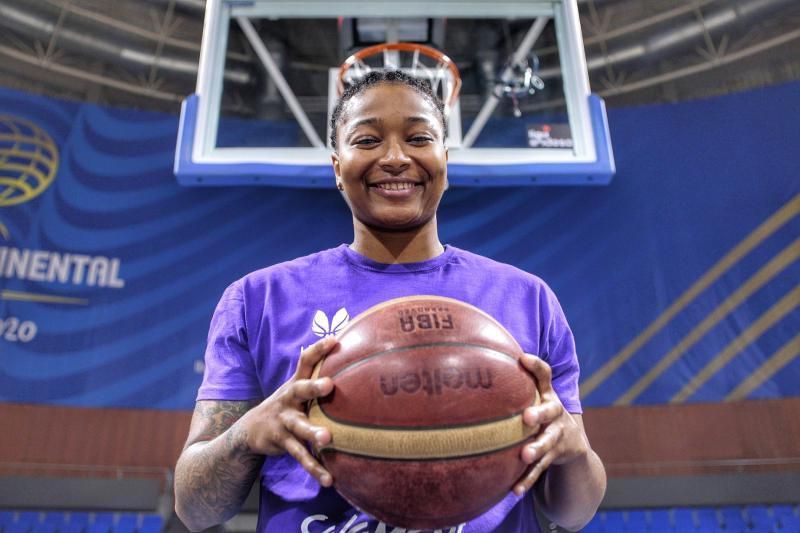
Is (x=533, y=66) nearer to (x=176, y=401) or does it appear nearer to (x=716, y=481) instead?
(x=716, y=481)

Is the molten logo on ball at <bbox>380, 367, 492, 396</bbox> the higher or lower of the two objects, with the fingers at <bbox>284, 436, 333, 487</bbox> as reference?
higher

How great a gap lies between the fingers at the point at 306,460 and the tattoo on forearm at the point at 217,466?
0.12m

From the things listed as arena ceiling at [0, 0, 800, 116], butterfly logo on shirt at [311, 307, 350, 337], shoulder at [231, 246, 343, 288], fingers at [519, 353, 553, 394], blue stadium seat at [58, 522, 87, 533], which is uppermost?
arena ceiling at [0, 0, 800, 116]

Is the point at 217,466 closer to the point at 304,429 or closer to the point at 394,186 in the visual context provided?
the point at 304,429

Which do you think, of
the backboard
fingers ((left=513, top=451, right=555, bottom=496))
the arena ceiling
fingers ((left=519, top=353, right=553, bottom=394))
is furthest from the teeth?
the arena ceiling

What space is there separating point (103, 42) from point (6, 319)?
13.6 feet

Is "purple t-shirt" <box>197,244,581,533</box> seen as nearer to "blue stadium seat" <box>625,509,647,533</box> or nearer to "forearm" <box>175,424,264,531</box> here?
"forearm" <box>175,424,264,531</box>

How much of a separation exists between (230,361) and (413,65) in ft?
8.92

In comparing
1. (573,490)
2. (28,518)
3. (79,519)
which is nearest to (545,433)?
(573,490)

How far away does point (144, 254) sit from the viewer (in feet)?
14.0

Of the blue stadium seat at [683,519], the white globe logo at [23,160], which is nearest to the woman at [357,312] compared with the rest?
the blue stadium seat at [683,519]

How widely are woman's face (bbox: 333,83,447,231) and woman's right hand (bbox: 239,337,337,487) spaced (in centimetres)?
45

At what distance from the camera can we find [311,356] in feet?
2.52

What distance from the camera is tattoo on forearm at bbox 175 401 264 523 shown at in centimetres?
86
